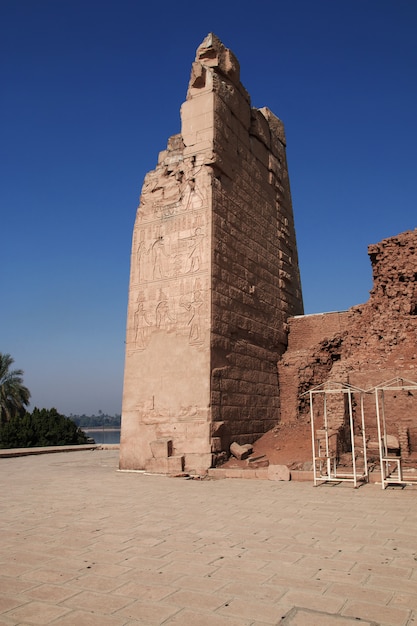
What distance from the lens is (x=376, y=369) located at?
35.1ft

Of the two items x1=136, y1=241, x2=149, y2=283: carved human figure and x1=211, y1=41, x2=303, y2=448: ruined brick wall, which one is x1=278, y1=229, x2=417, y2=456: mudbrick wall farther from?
x1=136, y1=241, x2=149, y2=283: carved human figure

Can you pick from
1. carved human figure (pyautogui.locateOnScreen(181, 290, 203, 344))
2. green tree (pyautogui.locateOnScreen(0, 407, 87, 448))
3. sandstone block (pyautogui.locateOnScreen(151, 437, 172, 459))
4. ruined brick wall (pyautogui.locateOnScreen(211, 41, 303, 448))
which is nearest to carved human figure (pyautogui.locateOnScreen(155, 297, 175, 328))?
carved human figure (pyautogui.locateOnScreen(181, 290, 203, 344))

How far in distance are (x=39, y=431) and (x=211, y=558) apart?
15.6m

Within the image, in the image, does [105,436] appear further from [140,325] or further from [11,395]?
[140,325]

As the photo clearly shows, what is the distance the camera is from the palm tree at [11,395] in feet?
73.6

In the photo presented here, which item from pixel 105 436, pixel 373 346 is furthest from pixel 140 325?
pixel 105 436

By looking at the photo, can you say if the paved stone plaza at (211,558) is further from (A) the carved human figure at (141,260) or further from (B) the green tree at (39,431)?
(B) the green tree at (39,431)

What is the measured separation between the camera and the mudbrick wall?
10.2 metres

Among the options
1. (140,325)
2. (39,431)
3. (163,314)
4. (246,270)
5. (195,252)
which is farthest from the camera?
(39,431)

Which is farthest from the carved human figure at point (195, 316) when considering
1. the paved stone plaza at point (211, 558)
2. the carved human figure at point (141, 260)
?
the paved stone plaza at point (211, 558)

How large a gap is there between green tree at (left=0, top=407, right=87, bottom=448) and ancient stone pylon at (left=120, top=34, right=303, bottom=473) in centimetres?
834

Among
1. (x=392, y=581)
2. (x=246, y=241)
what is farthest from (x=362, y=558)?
(x=246, y=241)

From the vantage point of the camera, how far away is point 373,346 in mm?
11297

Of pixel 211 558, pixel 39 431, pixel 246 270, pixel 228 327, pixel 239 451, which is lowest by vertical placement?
pixel 211 558
